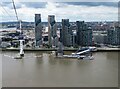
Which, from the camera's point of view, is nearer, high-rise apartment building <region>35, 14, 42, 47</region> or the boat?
the boat

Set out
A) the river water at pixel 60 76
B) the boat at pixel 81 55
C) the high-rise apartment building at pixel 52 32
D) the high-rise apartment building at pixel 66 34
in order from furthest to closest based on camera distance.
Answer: the high-rise apartment building at pixel 66 34
the high-rise apartment building at pixel 52 32
the boat at pixel 81 55
the river water at pixel 60 76

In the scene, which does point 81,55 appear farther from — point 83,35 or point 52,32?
point 52,32

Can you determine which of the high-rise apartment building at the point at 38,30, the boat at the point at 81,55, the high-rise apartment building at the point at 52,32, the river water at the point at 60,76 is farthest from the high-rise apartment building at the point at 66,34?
the river water at the point at 60,76

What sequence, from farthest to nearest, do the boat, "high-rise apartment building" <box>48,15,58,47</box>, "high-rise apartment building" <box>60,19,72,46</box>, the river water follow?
"high-rise apartment building" <box>60,19,72,46</box> < "high-rise apartment building" <box>48,15,58,47</box> < the boat < the river water

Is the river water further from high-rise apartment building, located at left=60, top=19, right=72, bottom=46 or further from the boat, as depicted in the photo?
high-rise apartment building, located at left=60, top=19, right=72, bottom=46

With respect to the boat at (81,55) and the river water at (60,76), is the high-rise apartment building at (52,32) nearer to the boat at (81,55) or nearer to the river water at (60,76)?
the boat at (81,55)

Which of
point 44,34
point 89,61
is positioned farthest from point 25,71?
point 44,34

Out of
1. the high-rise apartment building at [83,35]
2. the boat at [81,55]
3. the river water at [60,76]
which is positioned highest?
the high-rise apartment building at [83,35]

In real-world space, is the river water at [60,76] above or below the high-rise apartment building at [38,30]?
below

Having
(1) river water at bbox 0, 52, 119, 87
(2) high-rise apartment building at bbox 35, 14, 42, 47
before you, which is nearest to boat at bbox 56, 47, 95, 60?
(1) river water at bbox 0, 52, 119, 87

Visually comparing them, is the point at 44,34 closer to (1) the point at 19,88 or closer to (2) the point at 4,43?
(2) the point at 4,43

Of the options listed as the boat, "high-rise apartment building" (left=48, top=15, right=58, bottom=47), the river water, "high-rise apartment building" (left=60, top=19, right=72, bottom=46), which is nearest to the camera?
the river water

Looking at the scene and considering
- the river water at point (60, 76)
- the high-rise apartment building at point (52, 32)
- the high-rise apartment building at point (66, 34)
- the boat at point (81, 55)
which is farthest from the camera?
the high-rise apartment building at point (66, 34)

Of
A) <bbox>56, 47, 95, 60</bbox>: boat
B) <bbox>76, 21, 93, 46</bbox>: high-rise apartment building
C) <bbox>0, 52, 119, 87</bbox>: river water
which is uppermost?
<bbox>76, 21, 93, 46</bbox>: high-rise apartment building
